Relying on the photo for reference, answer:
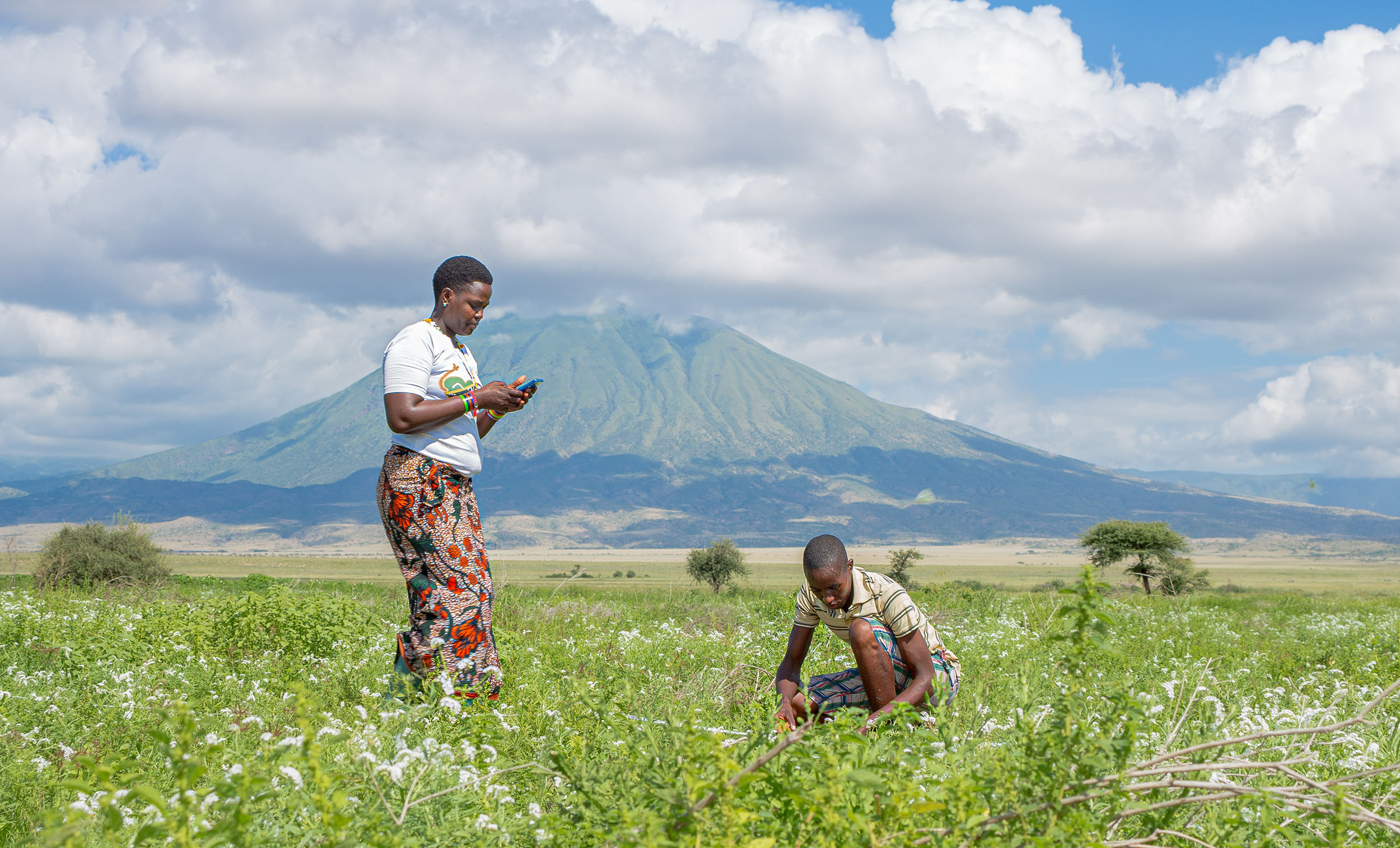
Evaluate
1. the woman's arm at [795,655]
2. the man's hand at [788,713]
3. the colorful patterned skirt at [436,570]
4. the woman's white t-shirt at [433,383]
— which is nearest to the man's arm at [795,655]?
the woman's arm at [795,655]

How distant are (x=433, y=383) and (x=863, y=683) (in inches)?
115

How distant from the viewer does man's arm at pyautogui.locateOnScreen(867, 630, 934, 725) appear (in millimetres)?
4809

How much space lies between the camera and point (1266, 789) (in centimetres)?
228

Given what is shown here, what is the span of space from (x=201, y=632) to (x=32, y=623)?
4.42 feet

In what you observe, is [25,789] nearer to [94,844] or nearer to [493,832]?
[94,844]

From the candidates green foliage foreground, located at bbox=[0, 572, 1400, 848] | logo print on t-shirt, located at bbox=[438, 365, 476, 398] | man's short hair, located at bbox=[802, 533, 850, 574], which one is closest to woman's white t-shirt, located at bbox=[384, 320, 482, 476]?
logo print on t-shirt, located at bbox=[438, 365, 476, 398]

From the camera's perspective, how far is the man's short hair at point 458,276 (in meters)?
5.55

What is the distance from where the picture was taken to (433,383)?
17.7 feet

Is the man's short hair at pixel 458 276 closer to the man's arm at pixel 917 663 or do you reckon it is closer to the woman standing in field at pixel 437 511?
the woman standing in field at pixel 437 511

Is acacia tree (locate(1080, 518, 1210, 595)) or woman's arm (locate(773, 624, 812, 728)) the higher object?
woman's arm (locate(773, 624, 812, 728))

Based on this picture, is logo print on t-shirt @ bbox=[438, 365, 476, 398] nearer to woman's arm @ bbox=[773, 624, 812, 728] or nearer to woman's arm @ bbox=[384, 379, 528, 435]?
woman's arm @ bbox=[384, 379, 528, 435]

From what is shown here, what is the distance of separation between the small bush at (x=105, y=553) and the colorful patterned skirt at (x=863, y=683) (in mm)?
18447

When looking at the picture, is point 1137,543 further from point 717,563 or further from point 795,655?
point 795,655

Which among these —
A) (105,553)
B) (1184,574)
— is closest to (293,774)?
(105,553)
